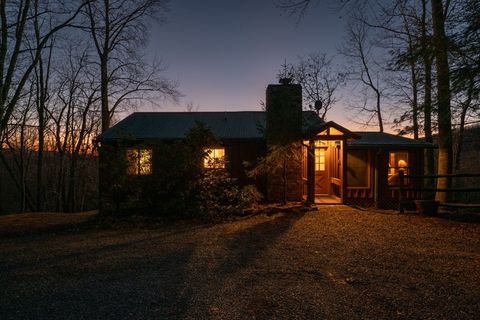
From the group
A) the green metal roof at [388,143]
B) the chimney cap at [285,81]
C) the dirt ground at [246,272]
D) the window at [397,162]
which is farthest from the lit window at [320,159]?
the dirt ground at [246,272]

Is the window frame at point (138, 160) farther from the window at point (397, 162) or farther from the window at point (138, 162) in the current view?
the window at point (397, 162)

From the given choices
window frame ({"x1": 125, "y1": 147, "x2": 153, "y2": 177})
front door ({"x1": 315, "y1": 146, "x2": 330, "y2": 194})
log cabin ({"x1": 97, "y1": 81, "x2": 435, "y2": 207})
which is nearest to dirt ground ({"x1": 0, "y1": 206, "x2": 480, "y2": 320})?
window frame ({"x1": 125, "y1": 147, "x2": 153, "y2": 177})

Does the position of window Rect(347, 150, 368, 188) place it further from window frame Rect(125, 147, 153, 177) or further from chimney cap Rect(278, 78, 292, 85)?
window frame Rect(125, 147, 153, 177)

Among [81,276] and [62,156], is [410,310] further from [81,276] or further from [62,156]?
[62,156]

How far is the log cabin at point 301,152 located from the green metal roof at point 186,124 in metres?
0.05

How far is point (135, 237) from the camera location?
25.3 ft

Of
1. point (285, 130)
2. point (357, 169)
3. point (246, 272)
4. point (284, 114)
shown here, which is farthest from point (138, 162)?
point (357, 169)

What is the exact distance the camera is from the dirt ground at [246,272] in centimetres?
362

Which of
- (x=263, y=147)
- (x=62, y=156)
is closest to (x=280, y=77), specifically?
(x=263, y=147)

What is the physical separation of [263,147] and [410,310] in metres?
10.7

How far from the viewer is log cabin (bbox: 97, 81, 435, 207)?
35.7 ft

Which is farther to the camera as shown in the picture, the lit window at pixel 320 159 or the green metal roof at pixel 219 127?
the lit window at pixel 320 159

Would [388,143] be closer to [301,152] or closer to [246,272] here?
[301,152]

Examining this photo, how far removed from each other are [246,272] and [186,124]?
38.6 ft
